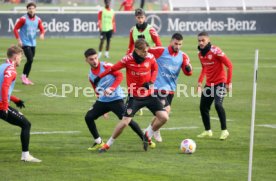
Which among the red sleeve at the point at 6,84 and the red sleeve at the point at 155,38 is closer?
the red sleeve at the point at 6,84

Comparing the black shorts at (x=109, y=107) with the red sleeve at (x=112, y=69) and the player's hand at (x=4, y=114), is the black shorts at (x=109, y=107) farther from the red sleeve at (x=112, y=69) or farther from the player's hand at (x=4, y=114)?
the player's hand at (x=4, y=114)

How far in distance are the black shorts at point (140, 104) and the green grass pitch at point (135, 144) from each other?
0.80m

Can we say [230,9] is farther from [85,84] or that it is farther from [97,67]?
[97,67]

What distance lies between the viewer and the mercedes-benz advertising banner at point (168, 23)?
4209 centimetres

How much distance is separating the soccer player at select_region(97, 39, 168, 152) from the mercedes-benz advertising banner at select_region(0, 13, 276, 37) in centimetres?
2654

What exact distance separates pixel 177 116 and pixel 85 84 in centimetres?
696

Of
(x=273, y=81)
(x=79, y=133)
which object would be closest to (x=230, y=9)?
(x=273, y=81)

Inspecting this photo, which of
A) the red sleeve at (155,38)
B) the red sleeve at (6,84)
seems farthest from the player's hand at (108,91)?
the red sleeve at (155,38)

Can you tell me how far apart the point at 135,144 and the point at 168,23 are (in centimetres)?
3007

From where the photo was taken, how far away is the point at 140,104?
14930 millimetres

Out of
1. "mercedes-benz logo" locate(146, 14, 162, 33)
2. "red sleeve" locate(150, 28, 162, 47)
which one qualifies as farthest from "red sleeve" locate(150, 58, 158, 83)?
"mercedes-benz logo" locate(146, 14, 162, 33)

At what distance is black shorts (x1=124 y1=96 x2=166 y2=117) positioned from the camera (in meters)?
14.8

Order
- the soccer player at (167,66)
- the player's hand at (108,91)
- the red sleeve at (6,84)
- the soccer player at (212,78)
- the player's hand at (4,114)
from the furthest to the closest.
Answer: the soccer player at (212,78) → the soccer player at (167,66) → the player's hand at (108,91) → the player's hand at (4,114) → the red sleeve at (6,84)

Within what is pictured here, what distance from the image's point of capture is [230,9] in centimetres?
4959
